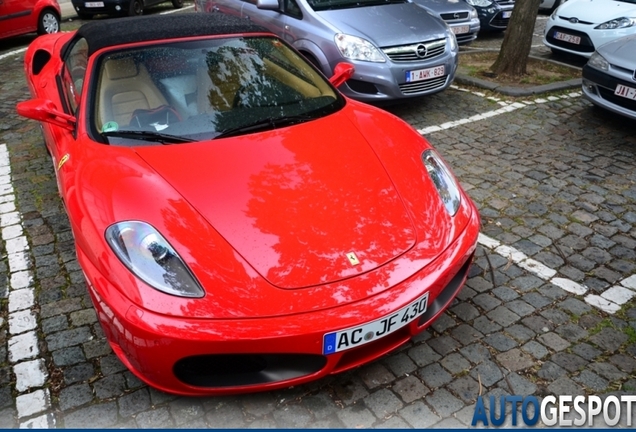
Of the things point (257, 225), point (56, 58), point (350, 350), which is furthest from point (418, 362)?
point (56, 58)

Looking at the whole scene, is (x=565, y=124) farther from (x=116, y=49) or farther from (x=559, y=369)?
(x=116, y=49)

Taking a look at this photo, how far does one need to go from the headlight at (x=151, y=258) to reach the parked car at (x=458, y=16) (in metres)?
7.44

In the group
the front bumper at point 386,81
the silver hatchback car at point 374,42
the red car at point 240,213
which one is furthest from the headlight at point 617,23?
the red car at point 240,213

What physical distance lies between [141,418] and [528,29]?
6.87m

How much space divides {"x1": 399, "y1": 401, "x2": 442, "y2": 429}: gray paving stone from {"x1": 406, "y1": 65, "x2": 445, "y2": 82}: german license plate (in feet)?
13.7

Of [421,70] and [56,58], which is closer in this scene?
[56,58]

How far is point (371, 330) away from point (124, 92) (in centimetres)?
199

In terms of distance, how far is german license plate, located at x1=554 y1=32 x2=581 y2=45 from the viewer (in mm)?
8297

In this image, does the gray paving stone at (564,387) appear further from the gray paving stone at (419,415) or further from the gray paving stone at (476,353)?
the gray paving stone at (419,415)

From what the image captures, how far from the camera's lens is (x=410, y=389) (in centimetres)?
266

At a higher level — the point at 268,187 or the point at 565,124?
the point at 268,187

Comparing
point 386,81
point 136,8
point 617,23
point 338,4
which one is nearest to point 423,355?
point 386,81

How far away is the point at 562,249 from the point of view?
3.81 m

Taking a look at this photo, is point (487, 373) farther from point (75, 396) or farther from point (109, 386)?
point (75, 396)
